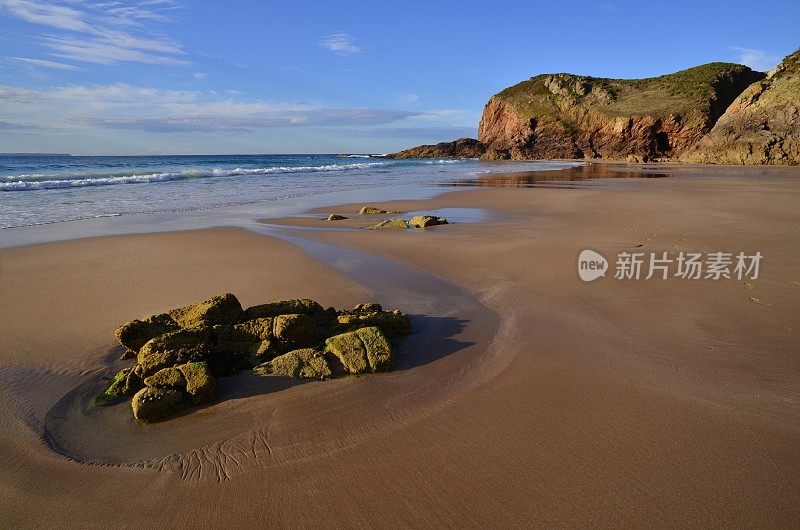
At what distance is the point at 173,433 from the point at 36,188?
23579 millimetres

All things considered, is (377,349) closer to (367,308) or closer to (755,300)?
(367,308)

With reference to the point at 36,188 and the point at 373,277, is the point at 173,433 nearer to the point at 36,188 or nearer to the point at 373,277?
the point at 373,277

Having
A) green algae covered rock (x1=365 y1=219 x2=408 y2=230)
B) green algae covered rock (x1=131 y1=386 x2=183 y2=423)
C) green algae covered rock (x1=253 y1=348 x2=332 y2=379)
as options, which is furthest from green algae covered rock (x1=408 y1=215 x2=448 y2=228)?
green algae covered rock (x1=131 y1=386 x2=183 y2=423)

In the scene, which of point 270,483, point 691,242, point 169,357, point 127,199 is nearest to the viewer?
point 270,483

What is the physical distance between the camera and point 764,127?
34.0 m

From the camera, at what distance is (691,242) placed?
7648 millimetres

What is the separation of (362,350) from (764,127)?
42.0 metres

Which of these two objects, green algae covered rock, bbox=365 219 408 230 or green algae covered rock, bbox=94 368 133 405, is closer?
green algae covered rock, bbox=94 368 133 405

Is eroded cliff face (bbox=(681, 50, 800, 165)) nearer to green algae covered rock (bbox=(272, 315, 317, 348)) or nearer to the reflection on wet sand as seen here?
the reflection on wet sand

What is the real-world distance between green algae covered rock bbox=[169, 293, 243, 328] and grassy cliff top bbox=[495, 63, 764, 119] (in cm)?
5968

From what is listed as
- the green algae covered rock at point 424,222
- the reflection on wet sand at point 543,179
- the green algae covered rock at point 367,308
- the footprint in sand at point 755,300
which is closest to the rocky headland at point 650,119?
the reflection on wet sand at point 543,179

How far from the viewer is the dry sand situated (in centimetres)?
231

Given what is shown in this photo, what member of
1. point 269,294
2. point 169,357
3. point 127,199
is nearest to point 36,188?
point 127,199

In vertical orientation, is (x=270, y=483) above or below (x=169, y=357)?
below
